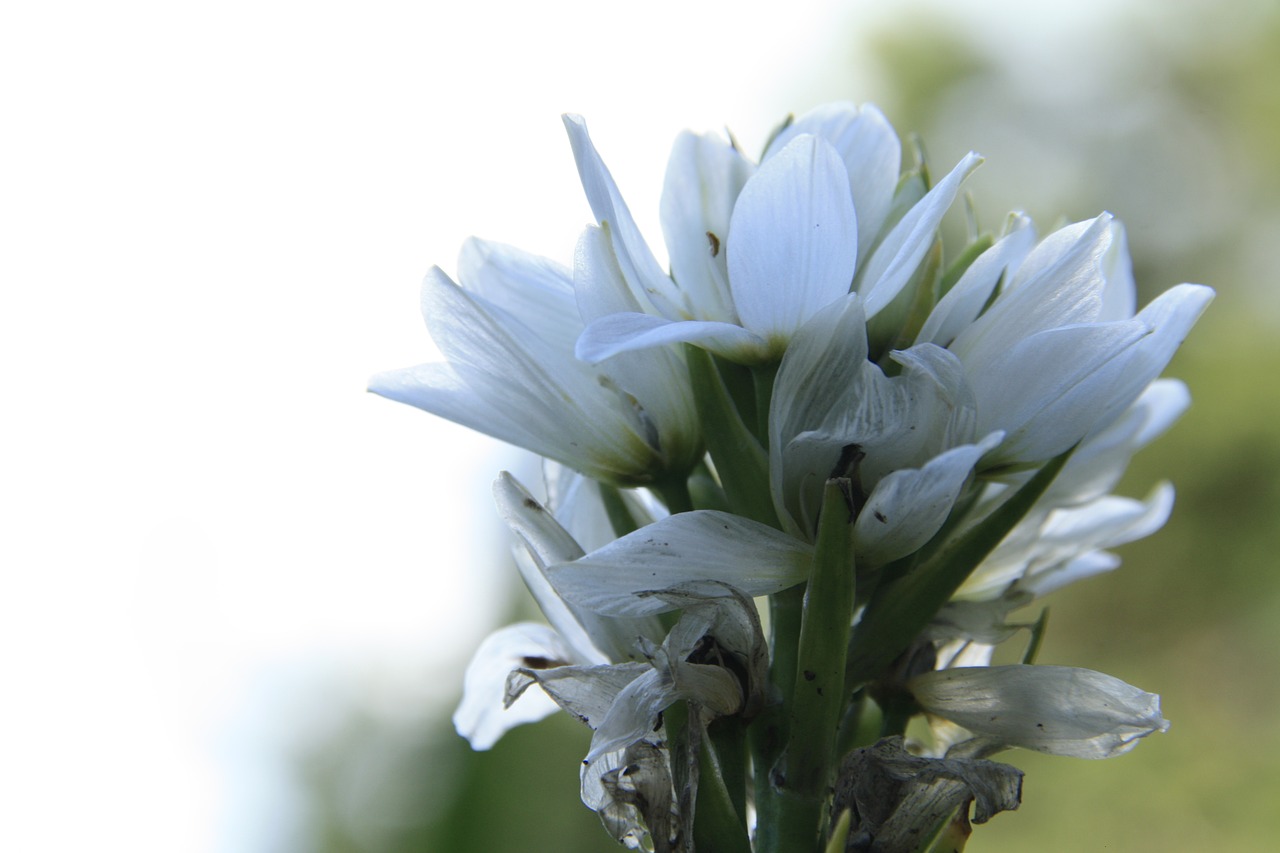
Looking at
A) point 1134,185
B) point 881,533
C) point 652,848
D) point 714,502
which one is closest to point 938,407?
point 881,533

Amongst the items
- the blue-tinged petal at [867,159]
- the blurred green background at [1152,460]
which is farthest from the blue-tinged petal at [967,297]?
the blurred green background at [1152,460]

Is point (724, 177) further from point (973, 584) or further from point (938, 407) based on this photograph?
point (973, 584)

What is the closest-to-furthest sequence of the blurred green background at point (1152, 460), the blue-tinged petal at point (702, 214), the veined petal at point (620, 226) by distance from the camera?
the veined petal at point (620, 226)
the blue-tinged petal at point (702, 214)
the blurred green background at point (1152, 460)

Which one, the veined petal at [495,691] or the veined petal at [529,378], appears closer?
the veined petal at [529,378]

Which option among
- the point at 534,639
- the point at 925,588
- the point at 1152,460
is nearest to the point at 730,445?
the point at 925,588

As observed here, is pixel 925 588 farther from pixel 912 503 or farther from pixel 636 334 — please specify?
pixel 636 334

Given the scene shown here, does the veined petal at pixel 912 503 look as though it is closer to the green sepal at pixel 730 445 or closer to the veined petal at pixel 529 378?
the green sepal at pixel 730 445

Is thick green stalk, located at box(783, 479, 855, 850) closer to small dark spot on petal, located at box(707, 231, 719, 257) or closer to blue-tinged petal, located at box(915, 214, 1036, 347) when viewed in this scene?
blue-tinged petal, located at box(915, 214, 1036, 347)
